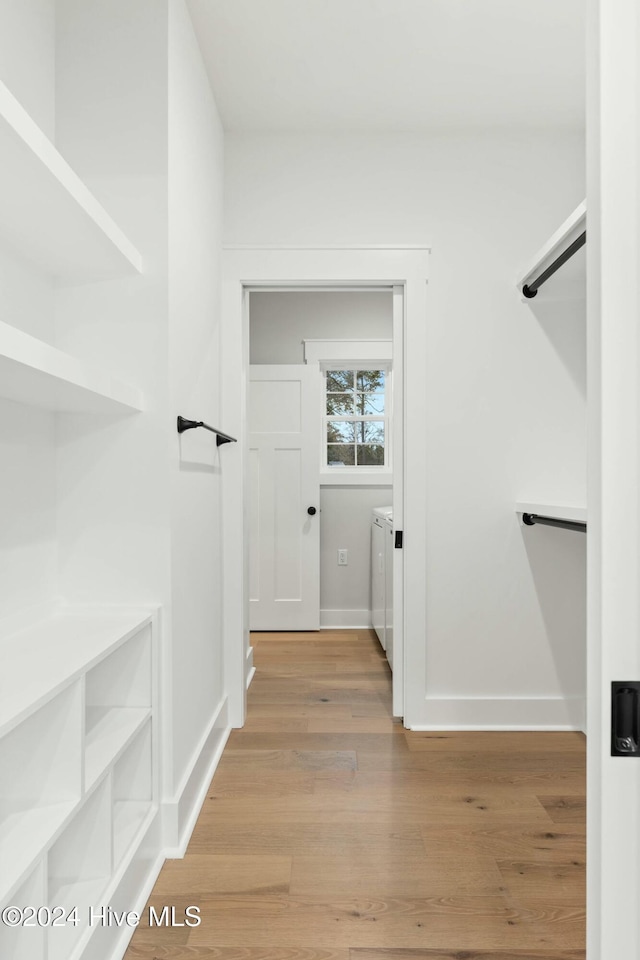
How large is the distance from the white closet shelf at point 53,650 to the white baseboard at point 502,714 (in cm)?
156

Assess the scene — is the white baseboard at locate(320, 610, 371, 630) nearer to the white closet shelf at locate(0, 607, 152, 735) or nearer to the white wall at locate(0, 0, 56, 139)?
the white closet shelf at locate(0, 607, 152, 735)

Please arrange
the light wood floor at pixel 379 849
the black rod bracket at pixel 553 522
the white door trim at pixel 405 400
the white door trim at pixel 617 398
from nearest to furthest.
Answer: the white door trim at pixel 617 398 → the light wood floor at pixel 379 849 → the black rod bracket at pixel 553 522 → the white door trim at pixel 405 400

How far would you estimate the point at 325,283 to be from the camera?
2725mm

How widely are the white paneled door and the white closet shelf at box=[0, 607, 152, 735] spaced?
8.44 ft

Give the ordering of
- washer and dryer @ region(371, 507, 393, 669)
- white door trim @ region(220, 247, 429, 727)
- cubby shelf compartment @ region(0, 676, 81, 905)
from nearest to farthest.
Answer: cubby shelf compartment @ region(0, 676, 81, 905), white door trim @ region(220, 247, 429, 727), washer and dryer @ region(371, 507, 393, 669)

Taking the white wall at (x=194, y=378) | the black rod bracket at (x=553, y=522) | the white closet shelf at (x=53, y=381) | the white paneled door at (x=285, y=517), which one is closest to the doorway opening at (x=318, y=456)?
the white paneled door at (x=285, y=517)

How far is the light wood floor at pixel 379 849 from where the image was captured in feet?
4.68

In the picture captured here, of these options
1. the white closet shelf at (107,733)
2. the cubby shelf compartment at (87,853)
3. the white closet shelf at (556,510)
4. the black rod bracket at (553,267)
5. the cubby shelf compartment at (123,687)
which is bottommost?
the cubby shelf compartment at (87,853)

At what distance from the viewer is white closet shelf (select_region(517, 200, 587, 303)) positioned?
6.62 feet

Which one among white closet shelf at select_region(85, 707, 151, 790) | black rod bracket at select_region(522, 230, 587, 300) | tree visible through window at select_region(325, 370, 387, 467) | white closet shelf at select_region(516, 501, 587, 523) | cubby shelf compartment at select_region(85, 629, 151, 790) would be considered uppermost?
black rod bracket at select_region(522, 230, 587, 300)

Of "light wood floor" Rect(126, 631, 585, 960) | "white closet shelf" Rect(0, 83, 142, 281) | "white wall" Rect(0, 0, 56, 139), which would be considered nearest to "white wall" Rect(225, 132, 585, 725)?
"light wood floor" Rect(126, 631, 585, 960)

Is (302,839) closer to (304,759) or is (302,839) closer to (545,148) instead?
(304,759)

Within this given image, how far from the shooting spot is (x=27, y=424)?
A: 61.4 inches

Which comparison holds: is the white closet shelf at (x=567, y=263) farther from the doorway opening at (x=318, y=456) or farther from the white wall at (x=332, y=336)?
the white wall at (x=332, y=336)
